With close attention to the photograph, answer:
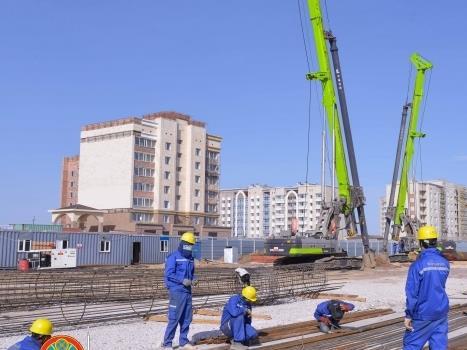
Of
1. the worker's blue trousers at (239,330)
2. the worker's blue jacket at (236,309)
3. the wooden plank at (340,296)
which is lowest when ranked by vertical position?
the wooden plank at (340,296)

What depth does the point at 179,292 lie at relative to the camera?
8.73 metres

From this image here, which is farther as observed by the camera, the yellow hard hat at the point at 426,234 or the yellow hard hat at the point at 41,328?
the yellow hard hat at the point at 426,234

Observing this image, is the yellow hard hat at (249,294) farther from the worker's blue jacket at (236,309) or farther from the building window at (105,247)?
the building window at (105,247)

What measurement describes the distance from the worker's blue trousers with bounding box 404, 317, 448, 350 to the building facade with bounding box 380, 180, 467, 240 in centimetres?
12997

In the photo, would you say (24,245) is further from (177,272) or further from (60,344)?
(60,344)

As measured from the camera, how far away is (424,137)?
1730 inches

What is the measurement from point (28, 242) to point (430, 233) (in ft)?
111

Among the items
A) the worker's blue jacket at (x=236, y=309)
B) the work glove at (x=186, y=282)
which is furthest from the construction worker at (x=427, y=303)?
the work glove at (x=186, y=282)

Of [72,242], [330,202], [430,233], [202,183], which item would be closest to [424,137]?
[330,202]

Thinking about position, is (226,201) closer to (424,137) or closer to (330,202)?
(424,137)

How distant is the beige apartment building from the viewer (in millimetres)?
76312

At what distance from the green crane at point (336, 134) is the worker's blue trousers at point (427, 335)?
25393 millimetres

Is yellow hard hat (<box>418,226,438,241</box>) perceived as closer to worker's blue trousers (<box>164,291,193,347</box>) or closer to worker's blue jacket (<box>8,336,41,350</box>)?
worker's blue trousers (<box>164,291,193,347</box>)

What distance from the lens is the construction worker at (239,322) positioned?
29.0 feet
